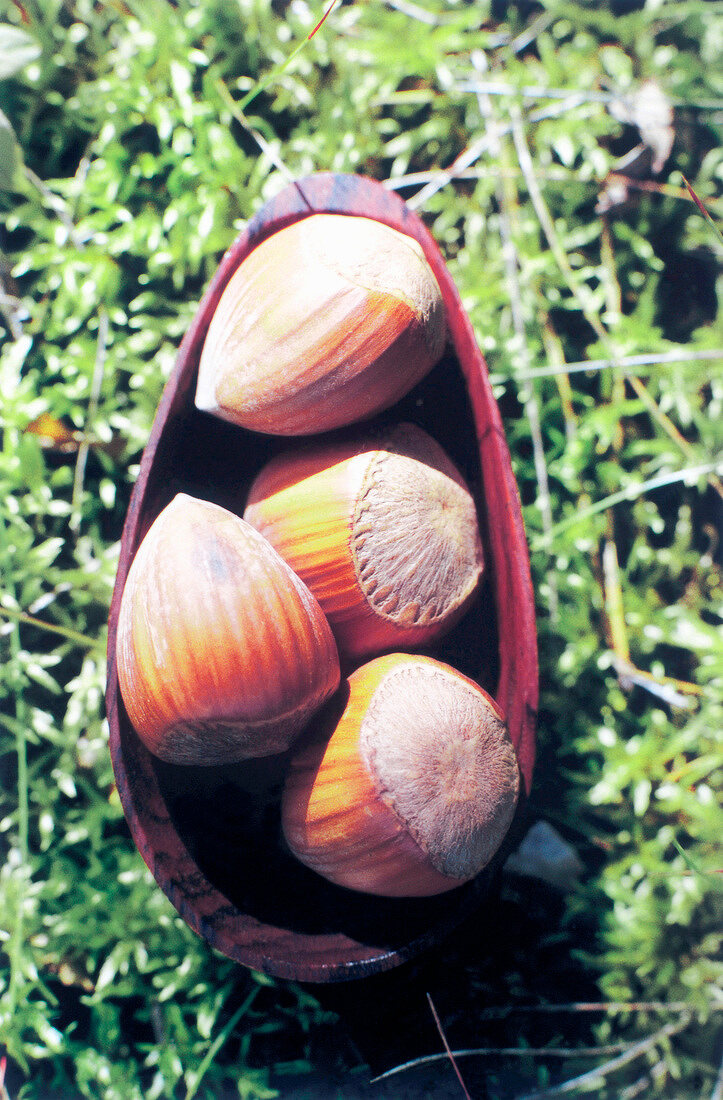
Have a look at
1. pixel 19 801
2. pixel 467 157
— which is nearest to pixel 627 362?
pixel 467 157

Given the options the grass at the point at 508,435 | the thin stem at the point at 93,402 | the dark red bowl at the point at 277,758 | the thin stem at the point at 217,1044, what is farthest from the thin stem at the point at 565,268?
the thin stem at the point at 217,1044

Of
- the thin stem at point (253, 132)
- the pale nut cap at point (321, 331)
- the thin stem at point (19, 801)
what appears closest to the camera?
the pale nut cap at point (321, 331)

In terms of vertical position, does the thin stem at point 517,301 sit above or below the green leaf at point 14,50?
below

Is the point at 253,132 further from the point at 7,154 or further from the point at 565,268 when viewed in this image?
the point at 565,268

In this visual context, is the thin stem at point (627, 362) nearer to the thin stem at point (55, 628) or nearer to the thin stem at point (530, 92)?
the thin stem at point (530, 92)

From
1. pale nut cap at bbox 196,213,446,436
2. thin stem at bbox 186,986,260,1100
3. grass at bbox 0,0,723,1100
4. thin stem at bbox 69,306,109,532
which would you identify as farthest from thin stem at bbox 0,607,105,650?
thin stem at bbox 186,986,260,1100

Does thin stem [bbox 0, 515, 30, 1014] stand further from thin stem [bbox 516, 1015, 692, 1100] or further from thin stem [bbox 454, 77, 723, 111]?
thin stem [bbox 454, 77, 723, 111]

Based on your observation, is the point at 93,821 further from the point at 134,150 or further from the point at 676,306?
the point at 676,306
